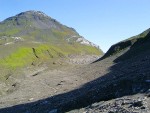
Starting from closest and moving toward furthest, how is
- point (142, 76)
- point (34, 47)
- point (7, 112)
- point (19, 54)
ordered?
1. point (142, 76)
2. point (7, 112)
3. point (19, 54)
4. point (34, 47)

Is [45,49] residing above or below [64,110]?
above

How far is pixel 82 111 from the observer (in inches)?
1176

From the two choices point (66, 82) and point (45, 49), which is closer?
point (66, 82)

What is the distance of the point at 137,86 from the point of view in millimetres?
31141

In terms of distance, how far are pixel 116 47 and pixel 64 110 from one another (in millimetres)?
81389

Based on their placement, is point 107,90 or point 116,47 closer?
point 107,90

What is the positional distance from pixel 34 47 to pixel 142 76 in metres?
157

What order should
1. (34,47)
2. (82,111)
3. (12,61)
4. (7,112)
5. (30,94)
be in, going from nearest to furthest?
(82,111)
(7,112)
(30,94)
(12,61)
(34,47)

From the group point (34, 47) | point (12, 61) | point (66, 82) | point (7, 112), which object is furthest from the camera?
point (34, 47)

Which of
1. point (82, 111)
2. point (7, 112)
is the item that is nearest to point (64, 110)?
point (82, 111)

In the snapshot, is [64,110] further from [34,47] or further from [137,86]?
[34,47]

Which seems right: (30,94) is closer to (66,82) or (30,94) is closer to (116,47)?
(66,82)

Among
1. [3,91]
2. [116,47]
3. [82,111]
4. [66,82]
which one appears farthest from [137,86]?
[116,47]

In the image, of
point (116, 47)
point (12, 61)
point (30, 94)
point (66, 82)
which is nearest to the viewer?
point (30, 94)
